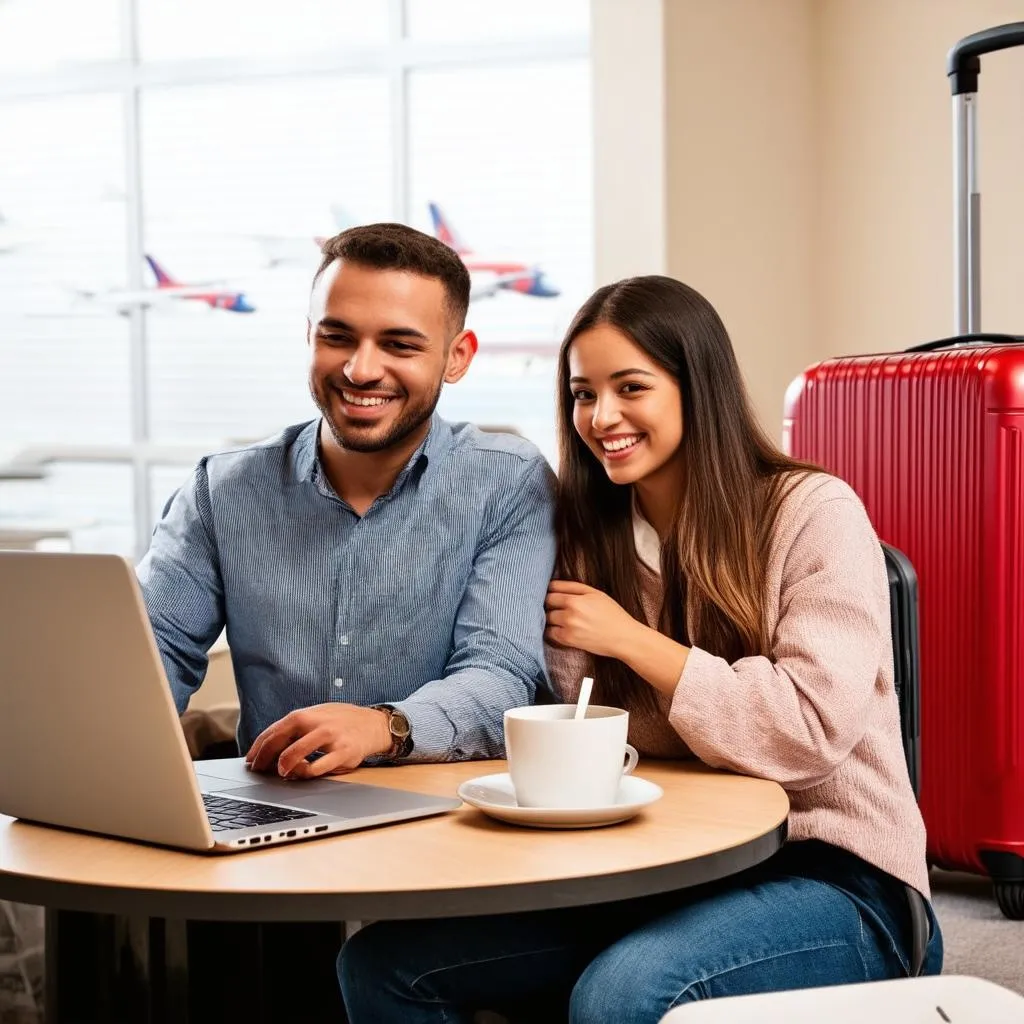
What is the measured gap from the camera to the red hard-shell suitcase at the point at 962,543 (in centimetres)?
268

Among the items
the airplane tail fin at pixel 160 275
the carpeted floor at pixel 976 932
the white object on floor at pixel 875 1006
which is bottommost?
the carpeted floor at pixel 976 932

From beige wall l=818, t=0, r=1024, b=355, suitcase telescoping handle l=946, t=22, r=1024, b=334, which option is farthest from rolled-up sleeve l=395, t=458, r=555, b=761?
beige wall l=818, t=0, r=1024, b=355

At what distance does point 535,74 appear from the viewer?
470cm

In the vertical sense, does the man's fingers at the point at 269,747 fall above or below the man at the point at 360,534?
below

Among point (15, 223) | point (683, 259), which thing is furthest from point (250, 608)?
point (15, 223)

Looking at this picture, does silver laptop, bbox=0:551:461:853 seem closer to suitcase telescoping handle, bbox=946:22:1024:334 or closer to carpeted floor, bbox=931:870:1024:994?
carpeted floor, bbox=931:870:1024:994

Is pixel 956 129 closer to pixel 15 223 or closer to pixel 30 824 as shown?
pixel 30 824

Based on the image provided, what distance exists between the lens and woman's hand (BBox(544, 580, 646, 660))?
1.58m

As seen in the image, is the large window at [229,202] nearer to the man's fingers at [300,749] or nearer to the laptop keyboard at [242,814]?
the man's fingers at [300,749]

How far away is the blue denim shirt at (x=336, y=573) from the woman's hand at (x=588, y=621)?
3 centimetres

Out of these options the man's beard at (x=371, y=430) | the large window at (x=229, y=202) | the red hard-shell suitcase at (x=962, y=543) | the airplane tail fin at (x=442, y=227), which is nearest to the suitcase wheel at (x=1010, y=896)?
the red hard-shell suitcase at (x=962, y=543)

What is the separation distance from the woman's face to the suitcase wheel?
143 centimetres

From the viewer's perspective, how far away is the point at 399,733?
1543 millimetres

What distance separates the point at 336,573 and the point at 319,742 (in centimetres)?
35
